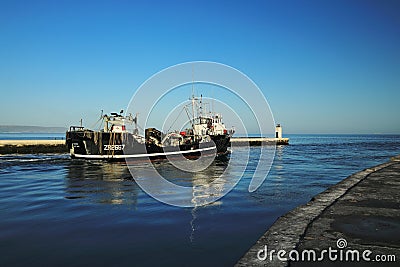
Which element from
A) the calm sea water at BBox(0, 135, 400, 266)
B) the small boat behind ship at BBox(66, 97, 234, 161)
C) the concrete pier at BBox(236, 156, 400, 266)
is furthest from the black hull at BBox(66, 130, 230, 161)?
the concrete pier at BBox(236, 156, 400, 266)

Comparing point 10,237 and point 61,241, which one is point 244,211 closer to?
point 61,241

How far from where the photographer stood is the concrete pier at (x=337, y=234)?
4961mm

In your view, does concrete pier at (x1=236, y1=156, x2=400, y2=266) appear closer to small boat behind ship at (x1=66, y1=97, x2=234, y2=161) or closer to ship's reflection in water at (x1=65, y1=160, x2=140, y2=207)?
ship's reflection in water at (x1=65, y1=160, x2=140, y2=207)

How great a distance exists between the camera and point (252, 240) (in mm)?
7609

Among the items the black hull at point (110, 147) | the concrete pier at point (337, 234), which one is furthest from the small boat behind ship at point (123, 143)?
the concrete pier at point (337, 234)

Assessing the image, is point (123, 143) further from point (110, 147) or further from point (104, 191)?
point (104, 191)

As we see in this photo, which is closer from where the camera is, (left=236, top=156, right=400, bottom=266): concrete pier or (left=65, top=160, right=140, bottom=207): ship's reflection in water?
(left=236, top=156, right=400, bottom=266): concrete pier

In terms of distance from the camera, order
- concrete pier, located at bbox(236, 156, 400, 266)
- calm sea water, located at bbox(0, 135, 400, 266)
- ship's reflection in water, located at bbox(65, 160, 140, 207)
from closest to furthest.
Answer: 1. concrete pier, located at bbox(236, 156, 400, 266)
2. calm sea water, located at bbox(0, 135, 400, 266)
3. ship's reflection in water, located at bbox(65, 160, 140, 207)

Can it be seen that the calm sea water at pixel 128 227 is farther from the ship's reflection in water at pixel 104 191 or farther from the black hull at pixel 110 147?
the black hull at pixel 110 147

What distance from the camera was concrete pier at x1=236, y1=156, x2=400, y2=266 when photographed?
496 cm

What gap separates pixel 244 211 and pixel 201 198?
3.11 meters

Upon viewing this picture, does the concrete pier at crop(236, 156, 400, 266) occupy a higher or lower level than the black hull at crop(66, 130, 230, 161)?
lower

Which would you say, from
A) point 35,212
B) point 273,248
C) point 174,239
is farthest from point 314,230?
point 35,212

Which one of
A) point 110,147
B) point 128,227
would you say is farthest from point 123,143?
point 128,227
